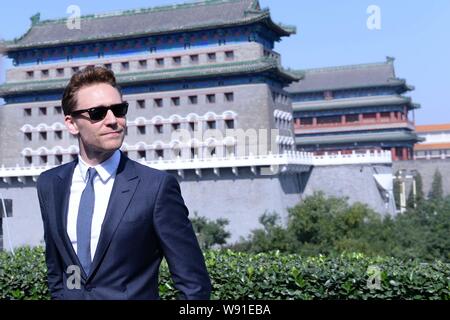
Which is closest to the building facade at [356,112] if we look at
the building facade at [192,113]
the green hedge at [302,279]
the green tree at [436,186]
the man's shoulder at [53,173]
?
the green tree at [436,186]

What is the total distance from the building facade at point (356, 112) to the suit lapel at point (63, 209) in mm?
39935

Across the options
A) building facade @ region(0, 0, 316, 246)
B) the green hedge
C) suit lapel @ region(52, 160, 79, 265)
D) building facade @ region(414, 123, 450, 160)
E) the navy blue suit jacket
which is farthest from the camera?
building facade @ region(414, 123, 450, 160)

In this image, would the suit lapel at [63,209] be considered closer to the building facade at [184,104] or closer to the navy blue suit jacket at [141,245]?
the navy blue suit jacket at [141,245]

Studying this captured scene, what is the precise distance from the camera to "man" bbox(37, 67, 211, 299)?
274cm

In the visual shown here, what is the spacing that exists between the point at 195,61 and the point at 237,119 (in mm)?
3509

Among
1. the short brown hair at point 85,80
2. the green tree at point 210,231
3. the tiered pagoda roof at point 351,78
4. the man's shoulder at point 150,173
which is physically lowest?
the green tree at point 210,231

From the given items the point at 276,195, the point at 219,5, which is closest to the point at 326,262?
the point at 276,195

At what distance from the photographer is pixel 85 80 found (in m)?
2.83

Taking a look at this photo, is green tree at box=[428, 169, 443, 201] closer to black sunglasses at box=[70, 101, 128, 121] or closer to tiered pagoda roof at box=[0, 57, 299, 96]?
tiered pagoda roof at box=[0, 57, 299, 96]

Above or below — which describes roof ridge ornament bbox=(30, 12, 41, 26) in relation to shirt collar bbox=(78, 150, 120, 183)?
above

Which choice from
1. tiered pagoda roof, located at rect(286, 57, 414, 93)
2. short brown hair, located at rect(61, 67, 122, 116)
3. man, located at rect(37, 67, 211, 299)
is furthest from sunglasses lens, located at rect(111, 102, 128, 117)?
tiered pagoda roof, located at rect(286, 57, 414, 93)

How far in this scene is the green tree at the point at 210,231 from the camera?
1072 inches

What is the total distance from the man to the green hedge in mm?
4957

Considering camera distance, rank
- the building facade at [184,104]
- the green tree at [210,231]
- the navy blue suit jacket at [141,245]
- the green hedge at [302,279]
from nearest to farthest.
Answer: the navy blue suit jacket at [141,245], the green hedge at [302,279], the green tree at [210,231], the building facade at [184,104]
